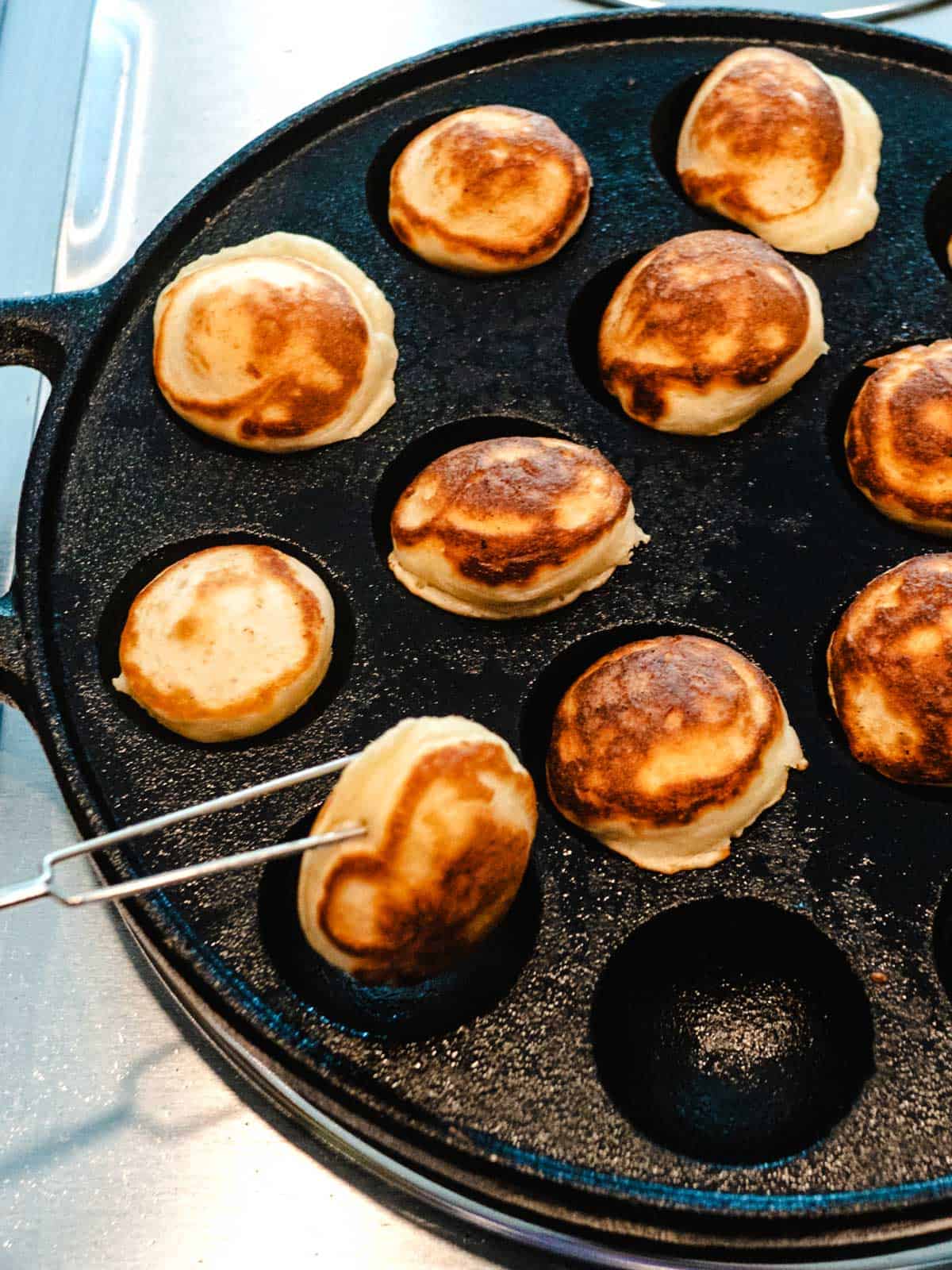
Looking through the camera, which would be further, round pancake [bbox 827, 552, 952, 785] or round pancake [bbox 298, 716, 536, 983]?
round pancake [bbox 827, 552, 952, 785]

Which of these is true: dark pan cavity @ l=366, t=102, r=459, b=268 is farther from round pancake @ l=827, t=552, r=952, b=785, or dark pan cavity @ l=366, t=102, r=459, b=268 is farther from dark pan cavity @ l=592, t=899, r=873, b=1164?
dark pan cavity @ l=592, t=899, r=873, b=1164

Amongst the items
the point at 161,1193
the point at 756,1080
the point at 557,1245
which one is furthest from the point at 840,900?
the point at 161,1193

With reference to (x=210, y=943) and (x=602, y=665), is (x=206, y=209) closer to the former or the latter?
(x=602, y=665)

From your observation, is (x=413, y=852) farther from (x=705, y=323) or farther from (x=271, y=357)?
(x=705, y=323)

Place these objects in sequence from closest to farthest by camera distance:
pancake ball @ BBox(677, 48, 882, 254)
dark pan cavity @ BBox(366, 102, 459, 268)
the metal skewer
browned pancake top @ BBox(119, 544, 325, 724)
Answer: the metal skewer → browned pancake top @ BBox(119, 544, 325, 724) → pancake ball @ BBox(677, 48, 882, 254) → dark pan cavity @ BBox(366, 102, 459, 268)

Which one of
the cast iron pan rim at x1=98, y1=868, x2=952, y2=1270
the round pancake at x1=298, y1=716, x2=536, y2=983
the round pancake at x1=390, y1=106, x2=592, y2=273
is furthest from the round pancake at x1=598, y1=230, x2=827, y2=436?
the cast iron pan rim at x1=98, y1=868, x2=952, y2=1270

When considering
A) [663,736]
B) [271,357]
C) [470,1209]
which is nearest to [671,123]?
[271,357]

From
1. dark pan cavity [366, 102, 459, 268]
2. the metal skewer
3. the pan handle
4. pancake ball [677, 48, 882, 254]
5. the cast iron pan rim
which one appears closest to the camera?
the metal skewer

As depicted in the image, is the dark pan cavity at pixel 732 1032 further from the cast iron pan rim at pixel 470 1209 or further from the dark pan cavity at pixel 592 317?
the dark pan cavity at pixel 592 317
